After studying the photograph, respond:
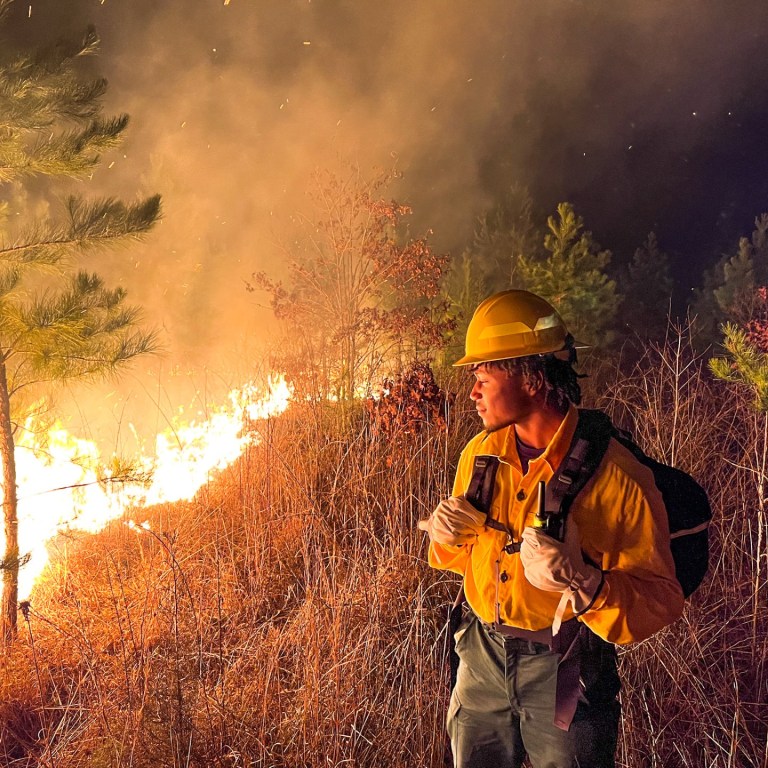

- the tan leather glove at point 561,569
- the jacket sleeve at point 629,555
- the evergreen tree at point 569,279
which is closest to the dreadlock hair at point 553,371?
the jacket sleeve at point 629,555

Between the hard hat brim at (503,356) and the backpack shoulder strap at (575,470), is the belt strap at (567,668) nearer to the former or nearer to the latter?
the backpack shoulder strap at (575,470)

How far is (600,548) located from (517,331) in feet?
1.89

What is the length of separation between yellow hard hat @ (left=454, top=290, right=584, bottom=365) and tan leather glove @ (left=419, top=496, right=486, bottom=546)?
1.21 ft

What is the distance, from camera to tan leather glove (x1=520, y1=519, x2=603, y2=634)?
137cm

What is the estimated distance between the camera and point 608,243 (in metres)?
37.6

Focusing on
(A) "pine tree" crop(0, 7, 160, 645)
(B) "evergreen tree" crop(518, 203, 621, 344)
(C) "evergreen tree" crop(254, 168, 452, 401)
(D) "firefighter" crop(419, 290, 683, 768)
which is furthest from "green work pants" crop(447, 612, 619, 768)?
(B) "evergreen tree" crop(518, 203, 621, 344)

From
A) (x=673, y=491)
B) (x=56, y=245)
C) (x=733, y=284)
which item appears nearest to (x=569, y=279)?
(x=733, y=284)

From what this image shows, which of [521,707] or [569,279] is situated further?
[569,279]

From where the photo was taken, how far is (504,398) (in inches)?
67.6

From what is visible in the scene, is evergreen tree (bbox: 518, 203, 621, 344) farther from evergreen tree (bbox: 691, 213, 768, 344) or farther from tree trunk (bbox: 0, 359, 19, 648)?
tree trunk (bbox: 0, 359, 19, 648)

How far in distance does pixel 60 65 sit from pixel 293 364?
141 inches

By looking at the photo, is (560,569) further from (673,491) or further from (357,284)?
(357,284)

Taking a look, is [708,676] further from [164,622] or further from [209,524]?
[209,524]

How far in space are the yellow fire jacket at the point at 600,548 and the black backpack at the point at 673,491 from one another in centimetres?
4
